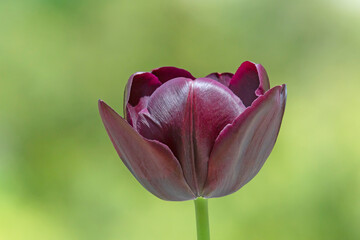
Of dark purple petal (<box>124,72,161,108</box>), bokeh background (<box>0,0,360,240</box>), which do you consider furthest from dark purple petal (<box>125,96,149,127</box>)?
bokeh background (<box>0,0,360,240</box>)

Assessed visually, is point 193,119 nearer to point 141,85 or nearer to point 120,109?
point 141,85

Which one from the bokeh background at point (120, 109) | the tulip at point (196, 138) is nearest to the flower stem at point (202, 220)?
the tulip at point (196, 138)

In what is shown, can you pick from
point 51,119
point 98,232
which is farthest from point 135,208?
point 51,119

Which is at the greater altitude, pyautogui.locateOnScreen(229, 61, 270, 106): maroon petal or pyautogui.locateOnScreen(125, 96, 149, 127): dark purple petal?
pyautogui.locateOnScreen(229, 61, 270, 106): maroon petal

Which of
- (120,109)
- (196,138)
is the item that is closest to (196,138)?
(196,138)

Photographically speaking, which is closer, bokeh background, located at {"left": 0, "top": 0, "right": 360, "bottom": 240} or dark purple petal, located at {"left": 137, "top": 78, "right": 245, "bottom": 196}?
dark purple petal, located at {"left": 137, "top": 78, "right": 245, "bottom": 196}

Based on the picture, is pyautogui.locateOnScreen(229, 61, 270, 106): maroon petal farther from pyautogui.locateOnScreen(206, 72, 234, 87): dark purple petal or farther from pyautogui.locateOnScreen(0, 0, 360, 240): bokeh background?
pyautogui.locateOnScreen(0, 0, 360, 240): bokeh background

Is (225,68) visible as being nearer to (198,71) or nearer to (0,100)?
(198,71)
